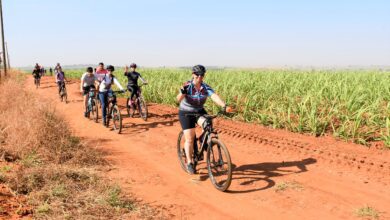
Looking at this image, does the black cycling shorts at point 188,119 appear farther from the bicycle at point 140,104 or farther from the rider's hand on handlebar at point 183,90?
the bicycle at point 140,104

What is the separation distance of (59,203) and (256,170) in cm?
384

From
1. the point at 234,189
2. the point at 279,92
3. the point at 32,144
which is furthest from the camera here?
the point at 279,92

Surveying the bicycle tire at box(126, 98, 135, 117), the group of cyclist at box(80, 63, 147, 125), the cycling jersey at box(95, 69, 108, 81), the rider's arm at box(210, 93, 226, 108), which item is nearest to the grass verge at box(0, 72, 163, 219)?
the rider's arm at box(210, 93, 226, 108)

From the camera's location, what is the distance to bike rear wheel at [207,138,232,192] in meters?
5.40

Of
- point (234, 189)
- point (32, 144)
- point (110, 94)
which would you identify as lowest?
point (234, 189)

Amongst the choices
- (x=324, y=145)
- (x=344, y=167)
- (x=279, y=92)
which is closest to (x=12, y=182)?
(x=344, y=167)

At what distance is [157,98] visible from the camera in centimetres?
1653

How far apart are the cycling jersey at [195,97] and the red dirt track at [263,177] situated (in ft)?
4.48

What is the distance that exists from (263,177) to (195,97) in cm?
205

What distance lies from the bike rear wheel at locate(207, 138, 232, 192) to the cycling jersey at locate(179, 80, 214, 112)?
75 cm

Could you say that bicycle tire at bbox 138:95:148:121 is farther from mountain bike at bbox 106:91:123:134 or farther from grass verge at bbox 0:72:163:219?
grass verge at bbox 0:72:163:219

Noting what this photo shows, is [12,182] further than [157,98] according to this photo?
No

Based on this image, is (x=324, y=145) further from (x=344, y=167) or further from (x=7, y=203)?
(x=7, y=203)

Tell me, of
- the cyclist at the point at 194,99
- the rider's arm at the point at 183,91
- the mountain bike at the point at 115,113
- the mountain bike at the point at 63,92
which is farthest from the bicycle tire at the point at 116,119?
the mountain bike at the point at 63,92
